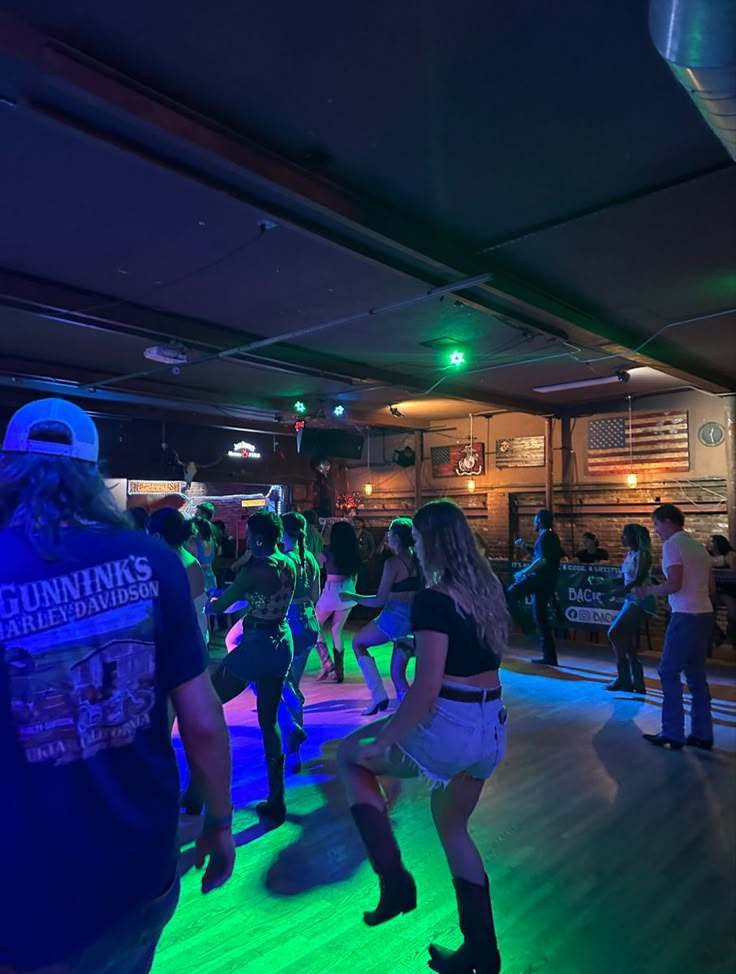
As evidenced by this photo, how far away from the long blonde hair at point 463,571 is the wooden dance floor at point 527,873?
1.27 m

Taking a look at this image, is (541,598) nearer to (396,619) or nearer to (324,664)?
(324,664)

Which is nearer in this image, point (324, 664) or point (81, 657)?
point (81, 657)

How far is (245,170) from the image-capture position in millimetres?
3205

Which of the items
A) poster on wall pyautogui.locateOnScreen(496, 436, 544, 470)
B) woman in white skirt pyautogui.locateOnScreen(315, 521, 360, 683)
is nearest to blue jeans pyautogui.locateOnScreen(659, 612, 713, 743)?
woman in white skirt pyautogui.locateOnScreen(315, 521, 360, 683)

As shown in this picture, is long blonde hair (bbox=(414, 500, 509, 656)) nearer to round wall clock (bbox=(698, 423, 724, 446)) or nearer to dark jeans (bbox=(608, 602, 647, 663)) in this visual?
dark jeans (bbox=(608, 602, 647, 663))

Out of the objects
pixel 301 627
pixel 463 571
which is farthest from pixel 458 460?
pixel 463 571

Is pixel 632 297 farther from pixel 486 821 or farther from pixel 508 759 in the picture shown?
pixel 486 821

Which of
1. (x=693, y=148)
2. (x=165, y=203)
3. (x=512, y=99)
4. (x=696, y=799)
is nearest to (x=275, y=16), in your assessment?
(x=512, y=99)

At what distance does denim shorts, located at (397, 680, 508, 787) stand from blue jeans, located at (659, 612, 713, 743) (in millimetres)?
2938

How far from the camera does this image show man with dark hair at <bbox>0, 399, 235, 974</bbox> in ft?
3.47

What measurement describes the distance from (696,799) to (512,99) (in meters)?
3.95

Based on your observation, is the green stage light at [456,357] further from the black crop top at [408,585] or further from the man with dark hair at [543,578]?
the black crop top at [408,585]

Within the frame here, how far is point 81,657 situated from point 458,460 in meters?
11.6

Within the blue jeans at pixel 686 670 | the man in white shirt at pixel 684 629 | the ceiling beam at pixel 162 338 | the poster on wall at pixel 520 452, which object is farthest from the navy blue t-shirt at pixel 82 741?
the poster on wall at pixel 520 452
